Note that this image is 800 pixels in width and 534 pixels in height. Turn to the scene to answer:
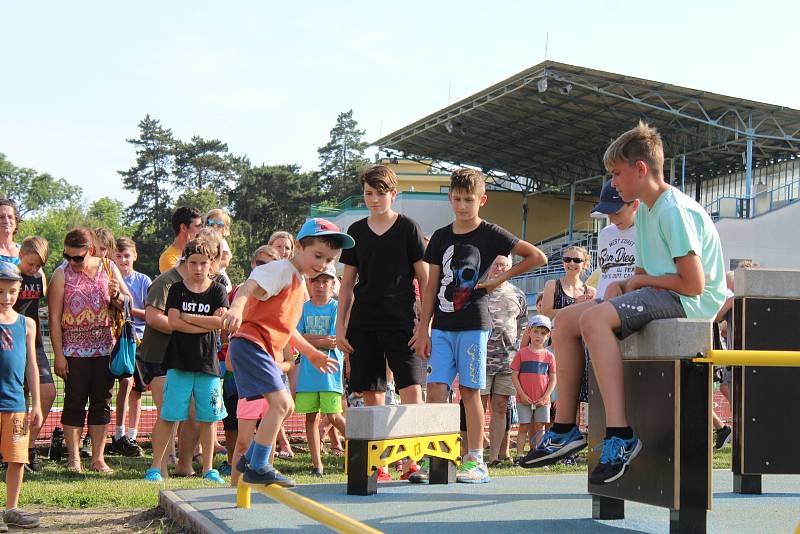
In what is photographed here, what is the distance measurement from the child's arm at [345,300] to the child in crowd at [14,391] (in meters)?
2.24

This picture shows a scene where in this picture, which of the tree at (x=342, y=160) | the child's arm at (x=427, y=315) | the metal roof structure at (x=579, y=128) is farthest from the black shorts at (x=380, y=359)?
the tree at (x=342, y=160)

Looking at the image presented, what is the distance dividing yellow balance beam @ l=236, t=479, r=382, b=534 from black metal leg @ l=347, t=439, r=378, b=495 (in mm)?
840

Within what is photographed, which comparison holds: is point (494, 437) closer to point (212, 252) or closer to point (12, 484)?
point (212, 252)

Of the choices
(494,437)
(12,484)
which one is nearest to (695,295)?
(12,484)

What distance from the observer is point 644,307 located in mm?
5129

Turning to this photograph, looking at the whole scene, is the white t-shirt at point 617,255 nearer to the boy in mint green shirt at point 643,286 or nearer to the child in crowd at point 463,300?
the child in crowd at point 463,300

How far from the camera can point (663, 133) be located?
44.4m

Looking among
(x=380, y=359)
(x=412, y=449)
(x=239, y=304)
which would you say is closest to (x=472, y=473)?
(x=412, y=449)

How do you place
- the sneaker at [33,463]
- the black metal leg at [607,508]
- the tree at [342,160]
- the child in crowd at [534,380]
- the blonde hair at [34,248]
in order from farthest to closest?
the tree at [342,160]
the child in crowd at [534,380]
the blonde hair at [34,248]
the sneaker at [33,463]
the black metal leg at [607,508]

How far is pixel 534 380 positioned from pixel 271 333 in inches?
224

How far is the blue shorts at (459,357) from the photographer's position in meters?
7.50

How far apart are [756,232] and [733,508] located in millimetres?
34204

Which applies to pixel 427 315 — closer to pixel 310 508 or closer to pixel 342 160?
pixel 310 508

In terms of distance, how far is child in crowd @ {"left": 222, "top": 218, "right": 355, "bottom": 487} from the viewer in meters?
5.82
